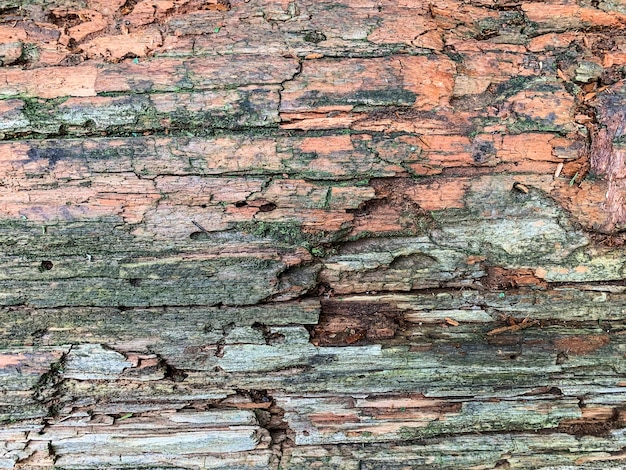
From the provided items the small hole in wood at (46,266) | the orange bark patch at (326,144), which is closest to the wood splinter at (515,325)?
the orange bark patch at (326,144)

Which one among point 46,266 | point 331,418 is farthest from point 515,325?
point 46,266

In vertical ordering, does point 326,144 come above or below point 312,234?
above

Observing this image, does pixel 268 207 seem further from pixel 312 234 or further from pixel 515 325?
pixel 515 325

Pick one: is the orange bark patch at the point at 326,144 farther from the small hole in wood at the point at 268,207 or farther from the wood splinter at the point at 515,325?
the wood splinter at the point at 515,325

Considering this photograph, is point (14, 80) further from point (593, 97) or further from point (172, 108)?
point (593, 97)

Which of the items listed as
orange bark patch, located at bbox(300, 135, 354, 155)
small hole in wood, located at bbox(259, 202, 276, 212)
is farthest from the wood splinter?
small hole in wood, located at bbox(259, 202, 276, 212)

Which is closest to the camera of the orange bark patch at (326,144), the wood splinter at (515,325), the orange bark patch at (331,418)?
the orange bark patch at (326,144)

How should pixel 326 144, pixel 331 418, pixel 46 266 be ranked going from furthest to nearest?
pixel 331 418 → pixel 46 266 → pixel 326 144

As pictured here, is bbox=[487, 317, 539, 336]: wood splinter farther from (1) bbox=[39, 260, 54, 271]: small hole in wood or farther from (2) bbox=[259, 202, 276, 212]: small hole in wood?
(1) bbox=[39, 260, 54, 271]: small hole in wood

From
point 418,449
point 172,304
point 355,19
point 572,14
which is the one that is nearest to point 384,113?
point 355,19
